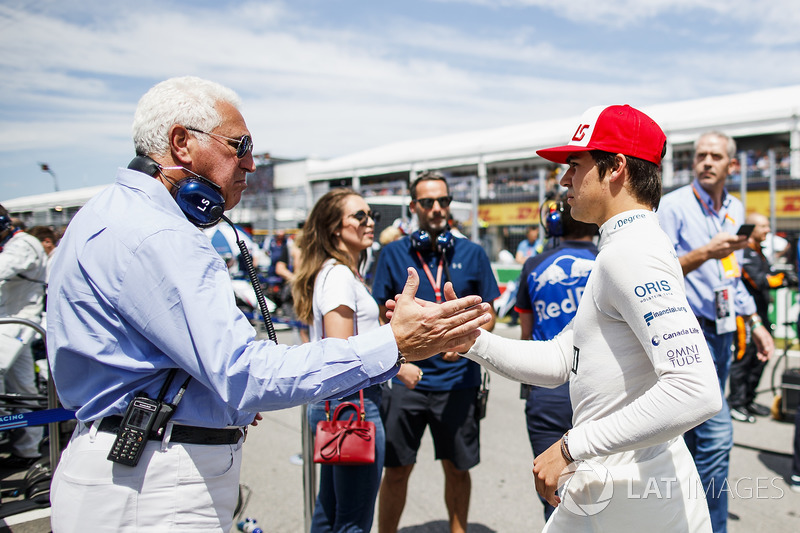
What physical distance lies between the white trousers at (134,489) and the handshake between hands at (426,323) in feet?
2.04

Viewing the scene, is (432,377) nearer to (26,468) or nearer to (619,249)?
(619,249)

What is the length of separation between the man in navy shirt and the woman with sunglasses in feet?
2.59

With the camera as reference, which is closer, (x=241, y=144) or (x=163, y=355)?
(x=163, y=355)

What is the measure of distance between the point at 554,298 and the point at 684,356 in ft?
4.81

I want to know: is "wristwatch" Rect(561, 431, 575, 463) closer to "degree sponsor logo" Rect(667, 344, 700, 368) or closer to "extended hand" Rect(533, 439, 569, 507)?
"extended hand" Rect(533, 439, 569, 507)

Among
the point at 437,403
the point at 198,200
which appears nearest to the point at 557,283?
the point at 437,403

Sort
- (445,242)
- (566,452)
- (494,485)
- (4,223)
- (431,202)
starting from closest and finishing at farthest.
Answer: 1. (566,452)
2. (445,242)
3. (431,202)
4. (494,485)
5. (4,223)

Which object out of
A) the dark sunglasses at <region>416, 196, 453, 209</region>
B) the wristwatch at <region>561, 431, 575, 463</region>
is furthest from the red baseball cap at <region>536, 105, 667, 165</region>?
the dark sunglasses at <region>416, 196, 453, 209</region>

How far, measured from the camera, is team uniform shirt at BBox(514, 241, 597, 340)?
9.43 ft

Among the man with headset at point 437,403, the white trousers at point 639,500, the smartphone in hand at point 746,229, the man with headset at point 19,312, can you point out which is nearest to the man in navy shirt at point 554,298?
the man with headset at point 437,403

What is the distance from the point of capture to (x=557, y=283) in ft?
9.52

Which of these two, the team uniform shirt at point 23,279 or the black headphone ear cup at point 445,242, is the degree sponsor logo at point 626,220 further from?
the team uniform shirt at point 23,279

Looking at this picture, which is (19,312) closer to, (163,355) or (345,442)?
(345,442)

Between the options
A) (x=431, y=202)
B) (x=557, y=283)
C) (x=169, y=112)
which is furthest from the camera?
(x=431, y=202)
